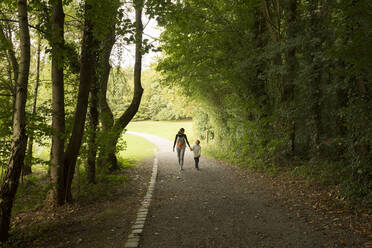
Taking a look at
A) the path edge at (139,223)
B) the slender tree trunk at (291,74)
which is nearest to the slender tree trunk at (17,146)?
the path edge at (139,223)

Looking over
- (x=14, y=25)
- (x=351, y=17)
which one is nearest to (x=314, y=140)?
(x=351, y=17)

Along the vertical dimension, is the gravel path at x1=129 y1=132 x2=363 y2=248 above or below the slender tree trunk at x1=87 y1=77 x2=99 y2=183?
below

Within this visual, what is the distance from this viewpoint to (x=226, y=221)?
17.8ft

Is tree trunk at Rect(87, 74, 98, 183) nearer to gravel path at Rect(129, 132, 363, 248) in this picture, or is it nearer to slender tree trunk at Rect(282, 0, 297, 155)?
gravel path at Rect(129, 132, 363, 248)

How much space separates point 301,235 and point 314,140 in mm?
5437

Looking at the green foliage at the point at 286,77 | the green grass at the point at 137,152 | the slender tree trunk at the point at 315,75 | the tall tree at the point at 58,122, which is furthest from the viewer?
the green grass at the point at 137,152

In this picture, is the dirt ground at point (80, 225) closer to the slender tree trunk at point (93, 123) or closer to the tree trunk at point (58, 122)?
the tree trunk at point (58, 122)

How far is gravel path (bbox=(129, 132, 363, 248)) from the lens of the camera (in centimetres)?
441

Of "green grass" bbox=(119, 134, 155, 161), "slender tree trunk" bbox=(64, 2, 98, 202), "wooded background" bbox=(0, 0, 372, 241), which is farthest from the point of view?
"green grass" bbox=(119, 134, 155, 161)

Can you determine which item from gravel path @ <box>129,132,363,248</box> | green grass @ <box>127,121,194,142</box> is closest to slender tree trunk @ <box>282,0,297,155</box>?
gravel path @ <box>129,132,363,248</box>

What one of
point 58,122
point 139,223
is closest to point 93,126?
point 58,122

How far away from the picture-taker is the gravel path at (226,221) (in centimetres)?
441

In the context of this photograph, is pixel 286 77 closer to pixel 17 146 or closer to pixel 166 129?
pixel 17 146

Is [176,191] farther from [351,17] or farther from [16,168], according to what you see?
[351,17]
